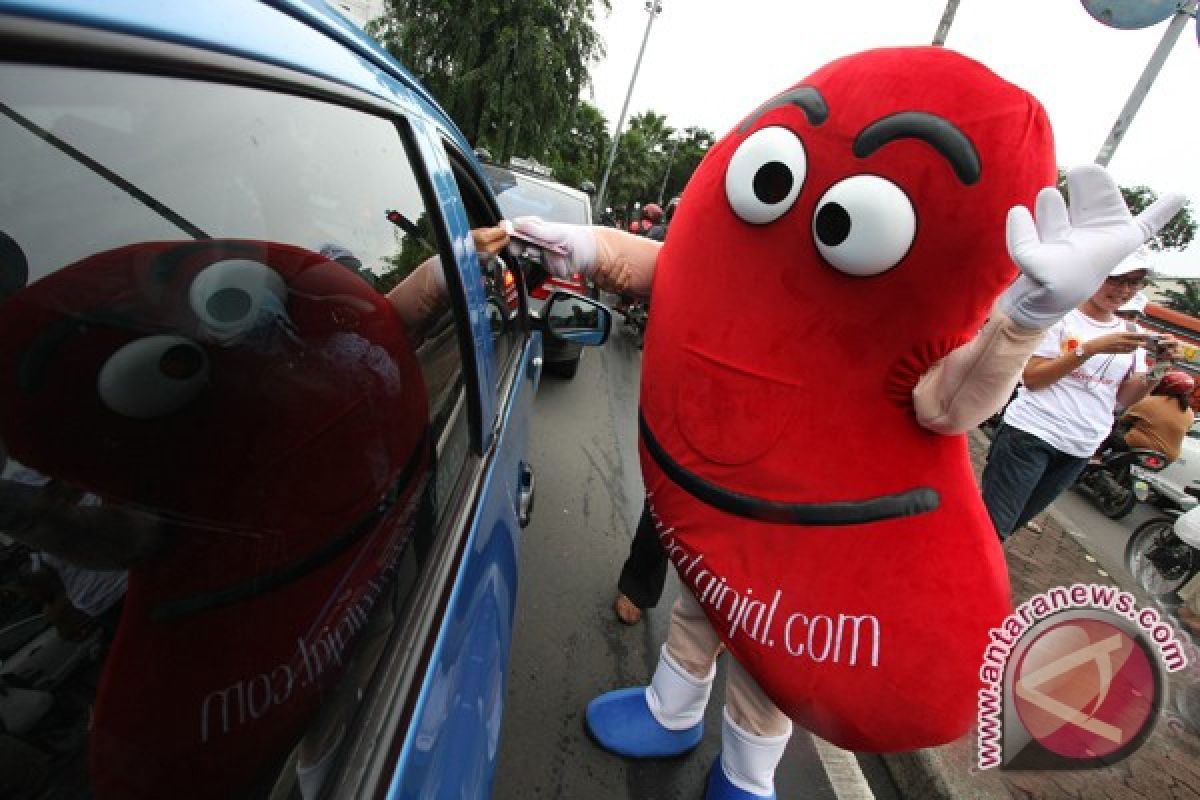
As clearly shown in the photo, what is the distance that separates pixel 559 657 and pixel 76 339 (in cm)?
201

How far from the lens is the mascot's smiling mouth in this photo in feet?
3.88

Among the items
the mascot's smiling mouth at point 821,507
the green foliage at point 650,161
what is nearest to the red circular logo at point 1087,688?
the mascot's smiling mouth at point 821,507

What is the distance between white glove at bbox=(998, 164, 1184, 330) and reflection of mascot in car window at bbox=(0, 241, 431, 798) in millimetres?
1111

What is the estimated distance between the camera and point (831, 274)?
1.19 meters

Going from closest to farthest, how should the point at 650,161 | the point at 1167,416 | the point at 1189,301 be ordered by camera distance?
the point at 1167,416
the point at 1189,301
the point at 650,161

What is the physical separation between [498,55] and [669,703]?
14288 mm

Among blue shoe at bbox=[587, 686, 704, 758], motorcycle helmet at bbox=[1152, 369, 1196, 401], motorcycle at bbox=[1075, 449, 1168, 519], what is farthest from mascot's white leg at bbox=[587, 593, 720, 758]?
motorcycle helmet at bbox=[1152, 369, 1196, 401]

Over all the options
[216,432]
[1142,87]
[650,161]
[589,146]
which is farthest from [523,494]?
[650,161]

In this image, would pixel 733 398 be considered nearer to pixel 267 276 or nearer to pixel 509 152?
pixel 267 276

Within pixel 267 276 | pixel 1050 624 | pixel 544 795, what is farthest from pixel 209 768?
pixel 544 795

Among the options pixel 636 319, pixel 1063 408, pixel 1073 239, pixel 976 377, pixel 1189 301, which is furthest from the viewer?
pixel 1189 301

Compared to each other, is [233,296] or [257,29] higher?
[257,29]

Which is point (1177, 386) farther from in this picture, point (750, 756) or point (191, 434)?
point (191, 434)

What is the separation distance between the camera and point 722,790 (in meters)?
1.61
